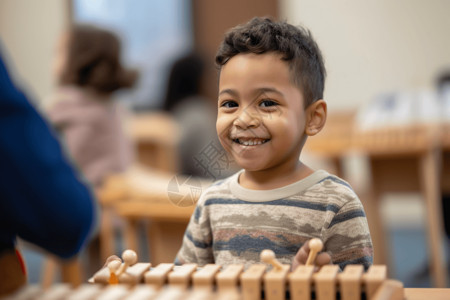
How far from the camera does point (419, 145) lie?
3.03 metres

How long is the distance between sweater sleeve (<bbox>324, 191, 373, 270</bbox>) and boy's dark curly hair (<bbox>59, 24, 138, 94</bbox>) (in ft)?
6.95

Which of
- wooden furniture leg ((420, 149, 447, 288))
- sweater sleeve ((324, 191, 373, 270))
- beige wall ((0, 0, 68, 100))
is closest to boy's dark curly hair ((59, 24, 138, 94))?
wooden furniture leg ((420, 149, 447, 288))

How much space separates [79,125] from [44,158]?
222cm

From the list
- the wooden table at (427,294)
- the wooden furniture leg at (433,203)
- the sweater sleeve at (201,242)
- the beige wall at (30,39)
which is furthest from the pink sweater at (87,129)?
the beige wall at (30,39)

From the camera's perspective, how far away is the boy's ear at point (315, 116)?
1230 millimetres

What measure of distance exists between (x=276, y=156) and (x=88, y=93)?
2.14 metres

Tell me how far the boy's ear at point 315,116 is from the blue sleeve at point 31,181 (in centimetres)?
46

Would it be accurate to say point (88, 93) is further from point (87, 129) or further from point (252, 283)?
point (252, 283)

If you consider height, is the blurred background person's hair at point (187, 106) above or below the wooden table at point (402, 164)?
above

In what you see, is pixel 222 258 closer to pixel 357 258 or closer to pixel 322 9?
pixel 357 258

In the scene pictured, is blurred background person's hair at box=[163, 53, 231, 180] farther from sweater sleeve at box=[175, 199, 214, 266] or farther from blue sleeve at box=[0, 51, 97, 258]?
blue sleeve at box=[0, 51, 97, 258]

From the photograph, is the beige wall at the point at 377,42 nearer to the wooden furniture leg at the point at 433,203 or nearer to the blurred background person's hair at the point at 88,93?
the wooden furniture leg at the point at 433,203

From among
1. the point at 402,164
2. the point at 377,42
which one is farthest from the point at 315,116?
the point at 377,42

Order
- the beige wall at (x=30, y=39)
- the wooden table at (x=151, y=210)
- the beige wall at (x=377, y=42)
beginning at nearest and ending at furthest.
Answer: the wooden table at (x=151, y=210) < the beige wall at (x=377, y=42) < the beige wall at (x=30, y=39)
